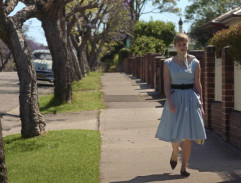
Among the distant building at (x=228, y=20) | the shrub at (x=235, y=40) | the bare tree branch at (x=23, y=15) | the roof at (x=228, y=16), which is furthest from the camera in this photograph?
the distant building at (x=228, y=20)

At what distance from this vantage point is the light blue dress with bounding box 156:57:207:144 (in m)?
6.71

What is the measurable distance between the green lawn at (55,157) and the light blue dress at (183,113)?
114 centimetres

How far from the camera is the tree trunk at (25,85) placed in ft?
34.6

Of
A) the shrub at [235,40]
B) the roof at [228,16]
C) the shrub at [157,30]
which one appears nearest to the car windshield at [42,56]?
the shrub at [157,30]

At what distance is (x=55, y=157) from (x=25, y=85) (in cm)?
267

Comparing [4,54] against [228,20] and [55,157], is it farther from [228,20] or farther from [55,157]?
[55,157]

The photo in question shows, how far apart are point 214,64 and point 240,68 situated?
196 cm

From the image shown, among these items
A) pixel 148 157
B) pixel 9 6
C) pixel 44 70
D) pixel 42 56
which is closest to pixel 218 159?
pixel 148 157

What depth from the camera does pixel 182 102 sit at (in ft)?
22.2

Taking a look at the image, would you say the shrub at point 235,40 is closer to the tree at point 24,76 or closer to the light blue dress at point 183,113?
the light blue dress at point 183,113

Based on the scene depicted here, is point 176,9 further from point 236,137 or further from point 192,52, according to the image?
point 236,137

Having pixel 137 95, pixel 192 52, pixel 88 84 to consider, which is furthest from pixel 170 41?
pixel 192 52

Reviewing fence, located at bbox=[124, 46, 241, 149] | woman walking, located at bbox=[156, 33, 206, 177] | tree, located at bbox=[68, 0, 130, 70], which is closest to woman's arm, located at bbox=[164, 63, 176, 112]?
woman walking, located at bbox=[156, 33, 206, 177]

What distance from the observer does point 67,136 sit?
1051 cm
